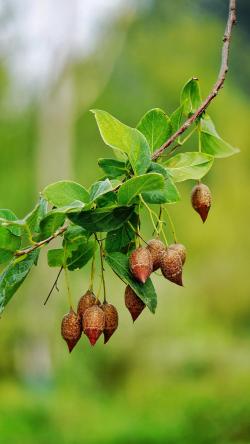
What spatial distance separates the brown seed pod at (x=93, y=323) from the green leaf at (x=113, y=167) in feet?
0.48

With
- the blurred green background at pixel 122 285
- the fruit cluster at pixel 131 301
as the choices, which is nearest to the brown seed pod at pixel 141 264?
the fruit cluster at pixel 131 301

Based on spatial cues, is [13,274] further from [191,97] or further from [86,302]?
[191,97]

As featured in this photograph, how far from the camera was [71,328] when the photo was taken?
883mm

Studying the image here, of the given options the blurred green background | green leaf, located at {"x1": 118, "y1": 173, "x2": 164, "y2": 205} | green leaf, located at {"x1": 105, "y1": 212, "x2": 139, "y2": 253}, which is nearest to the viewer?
green leaf, located at {"x1": 118, "y1": 173, "x2": 164, "y2": 205}

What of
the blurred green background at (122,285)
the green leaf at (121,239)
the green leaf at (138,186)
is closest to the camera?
the green leaf at (138,186)

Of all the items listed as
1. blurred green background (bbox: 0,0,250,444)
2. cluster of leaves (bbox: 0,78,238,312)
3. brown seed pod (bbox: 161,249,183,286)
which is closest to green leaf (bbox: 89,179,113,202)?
cluster of leaves (bbox: 0,78,238,312)

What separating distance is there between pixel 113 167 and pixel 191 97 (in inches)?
5.6

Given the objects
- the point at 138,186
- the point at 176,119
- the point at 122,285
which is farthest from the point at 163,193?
the point at 122,285

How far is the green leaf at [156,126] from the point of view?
94 centimetres

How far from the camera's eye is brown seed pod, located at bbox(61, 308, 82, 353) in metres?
0.88

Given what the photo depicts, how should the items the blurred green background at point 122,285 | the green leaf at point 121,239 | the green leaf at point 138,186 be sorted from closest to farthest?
the green leaf at point 138,186, the green leaf at point 121,239, the blurred green background at point 122,285

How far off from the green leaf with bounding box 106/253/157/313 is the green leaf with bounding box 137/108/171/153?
0.43ft

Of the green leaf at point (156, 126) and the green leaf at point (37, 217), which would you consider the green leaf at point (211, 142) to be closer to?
the green leaf at point (156, 126)

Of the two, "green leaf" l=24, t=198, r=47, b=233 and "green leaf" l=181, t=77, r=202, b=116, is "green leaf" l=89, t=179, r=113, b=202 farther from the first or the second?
"green leaf" l=181, t=77, r=202, b=116
